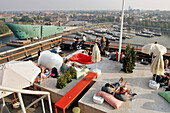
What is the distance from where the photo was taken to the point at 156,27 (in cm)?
10956

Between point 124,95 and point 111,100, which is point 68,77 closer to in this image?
point 111,100

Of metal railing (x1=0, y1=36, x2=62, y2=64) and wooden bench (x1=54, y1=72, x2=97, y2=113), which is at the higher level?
metal railing (x1=0, y1=36, x2=62, y2=64)

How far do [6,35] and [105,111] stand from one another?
125 m

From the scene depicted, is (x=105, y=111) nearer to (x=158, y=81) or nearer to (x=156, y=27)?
(x=158, y=81)

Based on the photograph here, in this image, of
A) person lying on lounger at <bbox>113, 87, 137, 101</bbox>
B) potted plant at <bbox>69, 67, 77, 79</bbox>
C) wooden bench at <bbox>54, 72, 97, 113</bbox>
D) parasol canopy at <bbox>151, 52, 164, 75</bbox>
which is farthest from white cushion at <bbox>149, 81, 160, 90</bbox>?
potted plant at <bbox>69, 67, 77, 79</bbox>

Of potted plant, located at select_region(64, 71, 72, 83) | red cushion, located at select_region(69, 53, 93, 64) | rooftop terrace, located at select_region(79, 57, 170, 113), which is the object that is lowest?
rooftop terrace, located at select_region(79, 57, 170, 113)

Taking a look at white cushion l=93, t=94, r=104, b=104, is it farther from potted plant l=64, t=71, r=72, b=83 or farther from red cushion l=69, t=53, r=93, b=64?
red cushion l=69, t=53, r=93, b=64

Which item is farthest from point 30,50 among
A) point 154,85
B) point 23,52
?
point 154,85

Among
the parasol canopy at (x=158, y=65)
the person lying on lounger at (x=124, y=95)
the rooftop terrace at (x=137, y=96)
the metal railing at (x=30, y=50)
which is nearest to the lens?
the rooftop terrace at (x=137, y=96)

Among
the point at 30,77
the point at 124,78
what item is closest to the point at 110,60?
the point at 124,78

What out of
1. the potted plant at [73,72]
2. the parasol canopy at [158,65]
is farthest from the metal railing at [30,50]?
the potted plant at [73,72]

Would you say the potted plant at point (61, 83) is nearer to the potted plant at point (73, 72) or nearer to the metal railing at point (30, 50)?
the potted plant at point (73, 72)

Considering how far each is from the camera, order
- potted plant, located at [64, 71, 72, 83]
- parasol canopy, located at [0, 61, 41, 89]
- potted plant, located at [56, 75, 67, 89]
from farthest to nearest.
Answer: potted plant, located at [64, 71, 72, 83] → potted plant, located at [56, 75, 67, 89] → parasol canopy, located at [0, 61, 41, 89]

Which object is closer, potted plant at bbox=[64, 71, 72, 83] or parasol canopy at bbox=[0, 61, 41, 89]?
parasol canopy at bbox=[0, 61, 41, 89]
